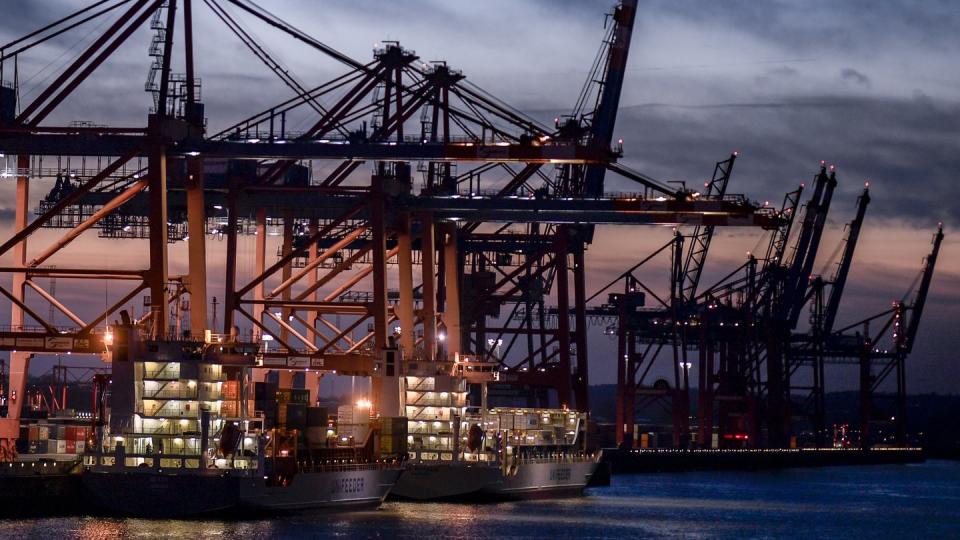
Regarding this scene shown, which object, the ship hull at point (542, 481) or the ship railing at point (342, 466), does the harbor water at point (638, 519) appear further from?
the ship railing at point (342, 466)

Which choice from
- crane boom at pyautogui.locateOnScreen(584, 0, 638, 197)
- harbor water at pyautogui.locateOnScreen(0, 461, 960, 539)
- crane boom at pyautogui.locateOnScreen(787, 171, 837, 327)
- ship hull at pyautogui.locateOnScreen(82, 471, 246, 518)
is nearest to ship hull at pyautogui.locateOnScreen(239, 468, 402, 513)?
harbor water at pyautogui.locateOnScreen(0, 461, 960, 539)

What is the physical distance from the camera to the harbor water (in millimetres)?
50375

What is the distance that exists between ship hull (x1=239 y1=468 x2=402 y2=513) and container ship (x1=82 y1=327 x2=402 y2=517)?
52 millimetres

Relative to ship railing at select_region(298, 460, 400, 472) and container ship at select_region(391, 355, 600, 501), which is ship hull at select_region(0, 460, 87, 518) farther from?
container ship at select_region(391, 355, 600, 501)

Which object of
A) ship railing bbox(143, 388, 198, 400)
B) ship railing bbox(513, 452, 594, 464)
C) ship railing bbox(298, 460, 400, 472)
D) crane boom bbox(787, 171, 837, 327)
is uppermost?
crane boom bbox(787, 171, 837, 327)

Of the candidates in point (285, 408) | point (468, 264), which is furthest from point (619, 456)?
point (285, 408)

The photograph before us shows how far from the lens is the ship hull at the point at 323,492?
173 ft

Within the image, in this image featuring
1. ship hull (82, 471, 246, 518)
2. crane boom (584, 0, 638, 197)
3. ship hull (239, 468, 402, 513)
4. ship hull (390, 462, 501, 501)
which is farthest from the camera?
crane boom (584, 0, 638, 197)

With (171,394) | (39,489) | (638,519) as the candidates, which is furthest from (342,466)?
(638,519)

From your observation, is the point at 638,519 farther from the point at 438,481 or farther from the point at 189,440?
the point at 189,440

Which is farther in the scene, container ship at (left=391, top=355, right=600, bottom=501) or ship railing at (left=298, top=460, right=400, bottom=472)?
container ship at (left=391, top=355, right=600, bottom=501)

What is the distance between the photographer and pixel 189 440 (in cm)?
5238

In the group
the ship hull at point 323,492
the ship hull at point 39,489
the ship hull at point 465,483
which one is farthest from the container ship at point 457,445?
the ship hull at point 39,489

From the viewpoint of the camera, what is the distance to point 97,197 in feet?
238
